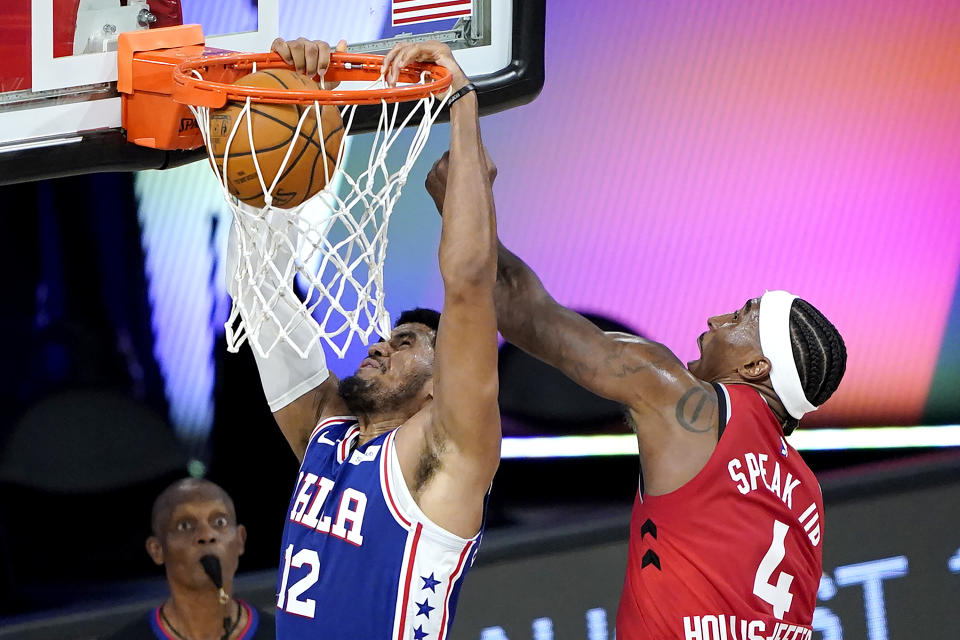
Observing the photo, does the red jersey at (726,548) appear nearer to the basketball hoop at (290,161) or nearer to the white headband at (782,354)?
the white headband at (782,354)

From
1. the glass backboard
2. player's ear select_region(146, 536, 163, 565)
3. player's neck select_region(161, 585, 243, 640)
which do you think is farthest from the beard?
player's ear select_region(146, 536, 163, 565)

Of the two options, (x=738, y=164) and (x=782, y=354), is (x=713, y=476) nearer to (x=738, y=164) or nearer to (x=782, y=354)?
(x=782, y=354)

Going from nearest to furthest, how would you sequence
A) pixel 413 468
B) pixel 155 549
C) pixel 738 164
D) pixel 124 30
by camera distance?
pixel 413 468 → pixel 124 30 → pixel 155 549 → pixel 738 164

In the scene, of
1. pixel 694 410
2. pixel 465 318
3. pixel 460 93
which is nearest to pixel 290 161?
pixel 460 93

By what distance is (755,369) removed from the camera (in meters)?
2.81

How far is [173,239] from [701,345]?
206 centimetres

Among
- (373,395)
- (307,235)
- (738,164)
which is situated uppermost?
(738,164)

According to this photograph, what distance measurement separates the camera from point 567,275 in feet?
14.3

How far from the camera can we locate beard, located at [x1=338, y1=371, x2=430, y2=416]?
277 centimetres

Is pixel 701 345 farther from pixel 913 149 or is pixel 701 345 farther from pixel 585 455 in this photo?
pixel 913 149

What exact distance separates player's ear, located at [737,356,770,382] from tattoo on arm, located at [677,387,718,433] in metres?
0.21

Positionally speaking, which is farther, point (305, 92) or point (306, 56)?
point (306, 56)

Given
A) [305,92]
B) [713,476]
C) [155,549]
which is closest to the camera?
[305,92]

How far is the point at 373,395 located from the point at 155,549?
1681 millimetres
